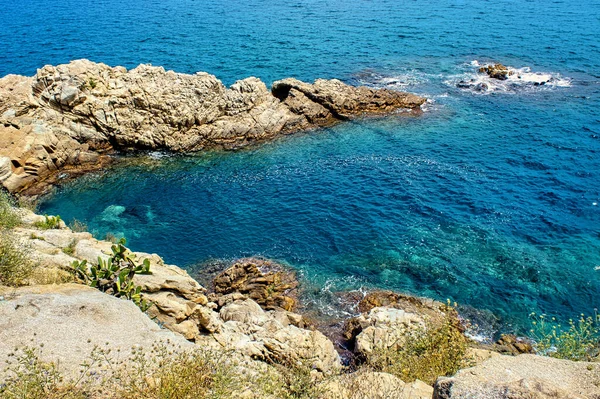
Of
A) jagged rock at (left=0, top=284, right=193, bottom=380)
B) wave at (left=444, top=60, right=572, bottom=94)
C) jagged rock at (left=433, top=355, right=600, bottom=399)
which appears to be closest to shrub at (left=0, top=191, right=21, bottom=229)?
jagged rock at (left=0, top=284, right=193, bottom=380)

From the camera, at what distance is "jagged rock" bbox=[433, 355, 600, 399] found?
43.0 ft

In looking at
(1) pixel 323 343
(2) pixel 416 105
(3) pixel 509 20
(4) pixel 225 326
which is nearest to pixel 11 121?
(4) pixel 225 326

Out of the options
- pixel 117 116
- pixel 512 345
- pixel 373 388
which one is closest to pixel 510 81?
pixel 512 345

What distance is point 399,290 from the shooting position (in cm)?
3456

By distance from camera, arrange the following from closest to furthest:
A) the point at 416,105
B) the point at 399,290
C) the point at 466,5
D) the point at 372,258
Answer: the point at 399,290, the point at 372,258, the point at 416,105, the point at 466,5

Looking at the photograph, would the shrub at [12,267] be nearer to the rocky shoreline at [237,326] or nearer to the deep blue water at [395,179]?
the rocky shoreline at [237,326]

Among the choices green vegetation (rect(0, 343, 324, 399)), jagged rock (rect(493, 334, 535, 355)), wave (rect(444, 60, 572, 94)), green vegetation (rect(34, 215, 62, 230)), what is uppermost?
wave (rect(444, 60, 572, 94))

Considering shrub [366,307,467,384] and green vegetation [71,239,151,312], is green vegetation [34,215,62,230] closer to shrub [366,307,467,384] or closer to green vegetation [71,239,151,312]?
green vegetation [71,239,151,312]

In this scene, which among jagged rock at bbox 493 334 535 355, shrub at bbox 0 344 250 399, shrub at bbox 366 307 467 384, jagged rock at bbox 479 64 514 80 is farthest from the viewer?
jagged rock at bbox 479 64 514 80

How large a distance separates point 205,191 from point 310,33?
2105 inches

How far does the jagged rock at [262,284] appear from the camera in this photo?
109 ft

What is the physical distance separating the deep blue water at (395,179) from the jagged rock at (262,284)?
1718 mm

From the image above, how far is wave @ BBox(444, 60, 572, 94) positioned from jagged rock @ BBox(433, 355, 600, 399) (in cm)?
5641

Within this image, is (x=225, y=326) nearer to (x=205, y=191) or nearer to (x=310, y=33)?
(x=205, y=191)
